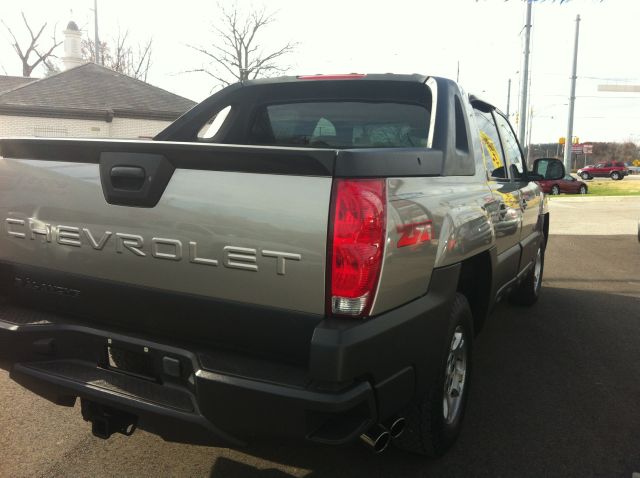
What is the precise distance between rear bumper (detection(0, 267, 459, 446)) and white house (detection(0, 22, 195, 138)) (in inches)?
796

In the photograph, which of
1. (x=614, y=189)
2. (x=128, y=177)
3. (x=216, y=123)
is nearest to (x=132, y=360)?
(x=128, y=177)

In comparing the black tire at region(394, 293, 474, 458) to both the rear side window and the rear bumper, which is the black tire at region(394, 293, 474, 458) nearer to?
the rear bumper

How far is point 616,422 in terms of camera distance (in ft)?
10.8

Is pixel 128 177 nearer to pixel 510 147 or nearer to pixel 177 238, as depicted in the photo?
pixel 177 238

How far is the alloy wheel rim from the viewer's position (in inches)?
112

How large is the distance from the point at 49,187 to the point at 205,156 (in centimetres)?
79

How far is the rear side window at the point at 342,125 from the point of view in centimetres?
344

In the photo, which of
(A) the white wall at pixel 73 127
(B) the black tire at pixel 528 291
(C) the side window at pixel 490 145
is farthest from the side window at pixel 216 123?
(A) the white wall at pixel 73 127

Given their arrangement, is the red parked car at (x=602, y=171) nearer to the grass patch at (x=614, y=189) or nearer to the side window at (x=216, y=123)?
the grass patch at (x=614, y=189)

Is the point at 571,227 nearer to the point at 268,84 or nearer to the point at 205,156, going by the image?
the point at 268,84

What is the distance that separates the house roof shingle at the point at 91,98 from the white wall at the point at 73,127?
10.1 inches

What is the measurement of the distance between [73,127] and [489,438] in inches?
888

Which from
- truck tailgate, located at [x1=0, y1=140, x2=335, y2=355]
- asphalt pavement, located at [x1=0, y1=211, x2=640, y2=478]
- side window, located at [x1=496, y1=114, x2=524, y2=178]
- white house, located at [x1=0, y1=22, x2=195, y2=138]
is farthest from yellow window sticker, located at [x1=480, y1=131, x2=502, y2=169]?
white house, located at [x1=0, y1=22, x2=195, y2=138]

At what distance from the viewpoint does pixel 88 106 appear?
22594 millimetres
